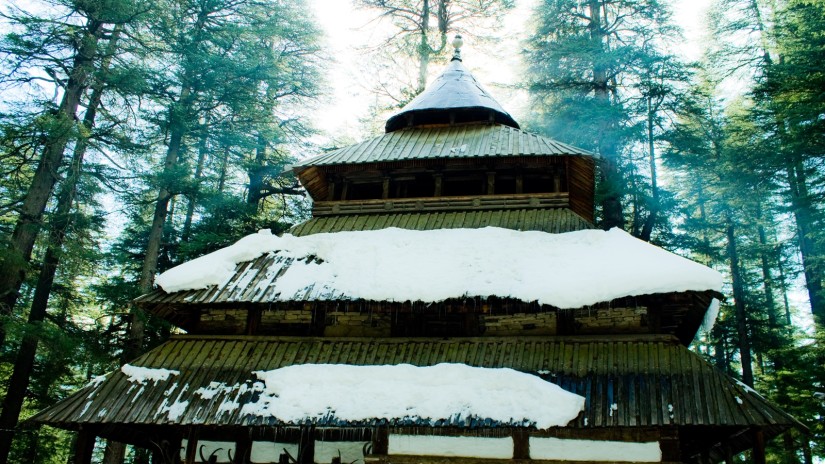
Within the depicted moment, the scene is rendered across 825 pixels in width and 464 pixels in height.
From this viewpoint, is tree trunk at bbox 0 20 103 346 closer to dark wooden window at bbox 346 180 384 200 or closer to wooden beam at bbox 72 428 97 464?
wooden beam at bbox 72 428 97 464

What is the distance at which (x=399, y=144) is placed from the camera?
15406 millimetres

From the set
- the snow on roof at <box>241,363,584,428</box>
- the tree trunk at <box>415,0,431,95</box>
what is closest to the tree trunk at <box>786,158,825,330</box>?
the tree trunk at <box>415,0,431,95</box>

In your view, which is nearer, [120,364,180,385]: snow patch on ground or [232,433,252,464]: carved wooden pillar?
[120,364,180,385]: snow patch on ground

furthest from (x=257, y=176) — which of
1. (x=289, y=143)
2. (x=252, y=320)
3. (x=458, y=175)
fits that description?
(x=252, y=320)

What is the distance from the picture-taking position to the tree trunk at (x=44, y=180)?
A: 671 inches

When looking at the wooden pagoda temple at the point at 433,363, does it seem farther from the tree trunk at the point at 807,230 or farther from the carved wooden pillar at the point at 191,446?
the tree trunk at the point at 807,230

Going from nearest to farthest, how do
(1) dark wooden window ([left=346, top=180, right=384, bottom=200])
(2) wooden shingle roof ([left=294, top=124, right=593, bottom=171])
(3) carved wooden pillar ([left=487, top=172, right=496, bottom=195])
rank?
(2) wooden shingle roof ([left=294, top=124, right=593, bottom=171]) < (3) carved wooden pillar ([left=487, top=172, right=496, bottom=195]) < (1) dark wooden window ([left=346, top=180, right=384, bottom=200])

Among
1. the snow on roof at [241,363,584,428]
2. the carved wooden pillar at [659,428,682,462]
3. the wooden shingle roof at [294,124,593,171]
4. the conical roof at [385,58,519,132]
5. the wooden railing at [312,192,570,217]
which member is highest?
the conical roof at [385,58,519,132]

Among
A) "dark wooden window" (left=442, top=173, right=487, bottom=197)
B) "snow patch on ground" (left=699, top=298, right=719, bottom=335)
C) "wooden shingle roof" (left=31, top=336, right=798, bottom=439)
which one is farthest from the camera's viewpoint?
"dark wooden window" (left=442, top=173, right=487, bottom=197)

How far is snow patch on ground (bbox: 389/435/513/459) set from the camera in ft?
31.0

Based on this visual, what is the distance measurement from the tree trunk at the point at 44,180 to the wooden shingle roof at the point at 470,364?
8.13m

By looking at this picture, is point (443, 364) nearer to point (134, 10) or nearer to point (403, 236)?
point (403, 236)

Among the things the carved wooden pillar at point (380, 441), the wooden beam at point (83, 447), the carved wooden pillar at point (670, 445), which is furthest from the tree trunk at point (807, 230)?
the wooden beam at point (83, 447)

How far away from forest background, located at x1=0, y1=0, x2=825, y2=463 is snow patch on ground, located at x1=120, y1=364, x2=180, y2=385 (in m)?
6.88
